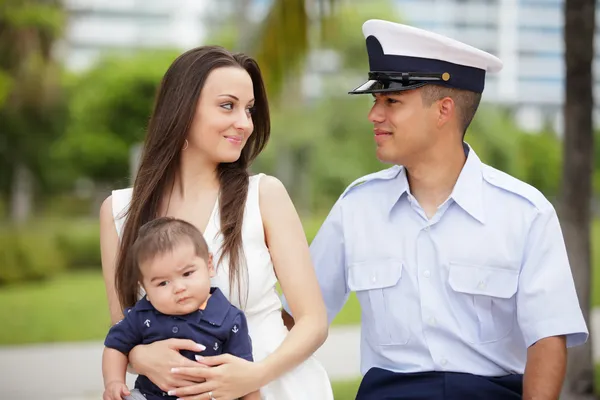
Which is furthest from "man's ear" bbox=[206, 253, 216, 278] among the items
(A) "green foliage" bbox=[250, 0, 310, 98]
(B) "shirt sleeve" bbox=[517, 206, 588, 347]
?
(A) "green foliage" bbox=[250, 0, 310, 98]

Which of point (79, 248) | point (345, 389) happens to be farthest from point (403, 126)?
point (79, 248)

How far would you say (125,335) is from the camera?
2557mm

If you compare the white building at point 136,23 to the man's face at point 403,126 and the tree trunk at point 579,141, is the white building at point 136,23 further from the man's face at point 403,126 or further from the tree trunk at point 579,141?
the man's face at point 403,126

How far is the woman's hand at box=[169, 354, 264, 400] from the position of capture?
2.45 m

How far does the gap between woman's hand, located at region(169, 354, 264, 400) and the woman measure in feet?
0.32

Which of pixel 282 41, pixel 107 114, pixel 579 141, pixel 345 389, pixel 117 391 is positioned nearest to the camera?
pixel 117 391

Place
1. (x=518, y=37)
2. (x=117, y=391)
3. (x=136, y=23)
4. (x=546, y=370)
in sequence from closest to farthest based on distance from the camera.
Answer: (x=117, y=391) < (x=546, y=370) < (x=136, y=23) < (x=518, y=37)

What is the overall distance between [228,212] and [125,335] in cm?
48

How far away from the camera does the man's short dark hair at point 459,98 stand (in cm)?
292

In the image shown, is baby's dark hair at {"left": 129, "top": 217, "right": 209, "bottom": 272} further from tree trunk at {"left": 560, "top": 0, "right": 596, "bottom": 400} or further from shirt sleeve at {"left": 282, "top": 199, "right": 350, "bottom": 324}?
tree trunk at {"left": 560, "top": 0, "right": 596, "bottom": 400}

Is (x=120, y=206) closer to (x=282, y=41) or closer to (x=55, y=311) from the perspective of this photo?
(x=282, y=41)

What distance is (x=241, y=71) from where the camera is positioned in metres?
2.75

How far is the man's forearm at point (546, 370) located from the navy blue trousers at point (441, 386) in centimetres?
11

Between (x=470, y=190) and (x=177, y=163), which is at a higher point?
(x=177, y=163)
